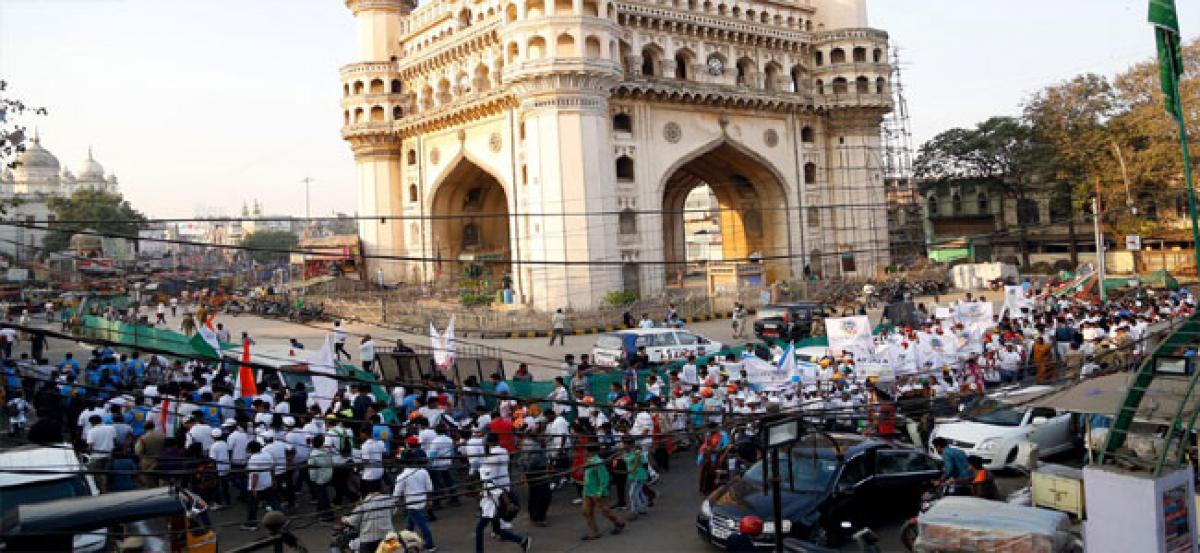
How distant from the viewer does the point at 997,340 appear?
17.3 metres

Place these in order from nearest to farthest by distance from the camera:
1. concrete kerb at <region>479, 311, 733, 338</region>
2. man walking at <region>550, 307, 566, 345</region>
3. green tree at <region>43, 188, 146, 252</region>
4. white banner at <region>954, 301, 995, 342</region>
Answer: white banner at <region>954, 301, 995, 342</region>
man walking at <region>550, 307, 566, 345</region>
concrete kerb at <region>479, 311, 733, 338</region>
green tree at <region>43, 188, 146, 252</region>

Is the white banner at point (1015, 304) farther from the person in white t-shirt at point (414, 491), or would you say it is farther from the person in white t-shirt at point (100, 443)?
the person in white t-shirt at point (100, 443)

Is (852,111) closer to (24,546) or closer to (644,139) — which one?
(644,139)

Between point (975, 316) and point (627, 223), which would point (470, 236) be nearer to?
point (627, 223)

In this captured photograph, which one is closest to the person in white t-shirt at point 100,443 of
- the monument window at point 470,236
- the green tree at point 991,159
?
the monument window at point 470,236

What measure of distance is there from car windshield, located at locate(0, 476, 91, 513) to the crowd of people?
21.6 inches

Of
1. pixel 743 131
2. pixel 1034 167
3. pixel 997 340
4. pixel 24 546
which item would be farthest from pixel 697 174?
pixel 24 546

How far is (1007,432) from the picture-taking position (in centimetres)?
1138

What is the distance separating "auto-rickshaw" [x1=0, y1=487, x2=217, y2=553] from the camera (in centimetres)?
682

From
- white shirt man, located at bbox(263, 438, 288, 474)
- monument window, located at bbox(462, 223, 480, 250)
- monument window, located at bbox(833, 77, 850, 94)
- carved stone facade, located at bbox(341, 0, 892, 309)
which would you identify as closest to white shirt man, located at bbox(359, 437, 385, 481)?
white shirt man, located at bbox(263, 438, 288, 474)

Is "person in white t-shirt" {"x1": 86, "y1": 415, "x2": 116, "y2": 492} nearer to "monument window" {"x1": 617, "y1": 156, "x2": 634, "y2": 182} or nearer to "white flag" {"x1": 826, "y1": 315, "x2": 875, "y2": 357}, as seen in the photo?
"white flag" {"x1": 826, "y1": 315, "x2": 875, "y2": 357}

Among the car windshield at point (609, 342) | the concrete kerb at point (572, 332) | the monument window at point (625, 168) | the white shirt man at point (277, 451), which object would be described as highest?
the monument window at point (625, 168)

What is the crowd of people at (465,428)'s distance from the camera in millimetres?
8891

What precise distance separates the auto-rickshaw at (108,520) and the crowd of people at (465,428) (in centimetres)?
32
